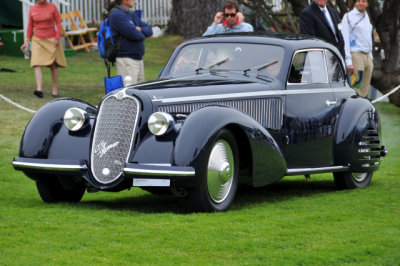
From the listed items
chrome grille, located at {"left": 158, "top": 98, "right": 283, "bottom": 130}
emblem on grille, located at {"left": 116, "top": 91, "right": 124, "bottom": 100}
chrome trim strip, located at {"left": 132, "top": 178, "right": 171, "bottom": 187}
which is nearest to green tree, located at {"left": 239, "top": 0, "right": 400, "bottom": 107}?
chrome grille, located at {"left": 158, "top": 98, "right": 283, "bottom": 130}

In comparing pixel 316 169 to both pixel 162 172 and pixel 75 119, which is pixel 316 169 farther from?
pixel 75 119

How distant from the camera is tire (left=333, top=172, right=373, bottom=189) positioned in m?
8.81

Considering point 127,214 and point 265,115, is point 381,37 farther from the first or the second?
point 127,214

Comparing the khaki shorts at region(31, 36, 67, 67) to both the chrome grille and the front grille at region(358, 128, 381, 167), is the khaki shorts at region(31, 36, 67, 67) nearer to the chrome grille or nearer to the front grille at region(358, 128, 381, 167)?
the front grille at region(358, 128, 381, 167)

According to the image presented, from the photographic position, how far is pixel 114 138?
23.1ft

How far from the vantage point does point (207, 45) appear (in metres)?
8.62

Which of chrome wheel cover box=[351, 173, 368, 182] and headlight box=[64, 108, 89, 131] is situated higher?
headlight box=[64, 108, 89, 131]

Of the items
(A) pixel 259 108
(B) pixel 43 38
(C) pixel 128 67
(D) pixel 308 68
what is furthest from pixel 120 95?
(B) pixel 43 38

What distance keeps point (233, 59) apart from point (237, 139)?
126 centimetres

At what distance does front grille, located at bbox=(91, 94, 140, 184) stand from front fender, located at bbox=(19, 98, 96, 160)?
153 mm

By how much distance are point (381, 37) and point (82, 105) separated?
10722 millimetres

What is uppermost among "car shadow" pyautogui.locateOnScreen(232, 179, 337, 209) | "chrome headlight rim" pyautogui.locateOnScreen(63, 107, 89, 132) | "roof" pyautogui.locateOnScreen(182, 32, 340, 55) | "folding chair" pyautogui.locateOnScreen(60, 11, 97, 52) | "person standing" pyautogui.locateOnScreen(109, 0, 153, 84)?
"roof" pyautogui.locateOnScreen(182, 32, 340, 55)

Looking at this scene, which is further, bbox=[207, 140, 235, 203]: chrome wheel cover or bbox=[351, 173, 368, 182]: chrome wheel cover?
bbox=[351, 173, 368, 182]: chrome wheel cover

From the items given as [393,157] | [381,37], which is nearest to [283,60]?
[393,157]
